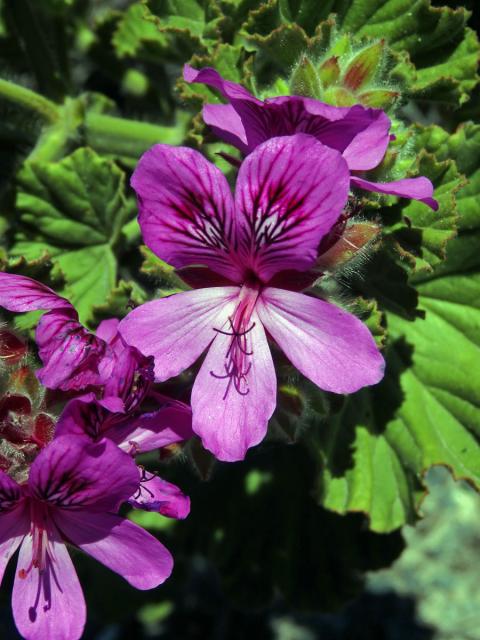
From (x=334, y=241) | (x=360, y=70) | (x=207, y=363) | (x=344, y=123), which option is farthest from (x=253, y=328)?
(x=360, y=70)

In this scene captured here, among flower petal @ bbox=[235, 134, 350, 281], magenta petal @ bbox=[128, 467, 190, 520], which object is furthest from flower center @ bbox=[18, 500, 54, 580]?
flower petal @ bbox=[235, 134, 350, 281]

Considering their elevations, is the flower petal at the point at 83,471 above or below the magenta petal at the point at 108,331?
below

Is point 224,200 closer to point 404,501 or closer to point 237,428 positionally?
point 237,428

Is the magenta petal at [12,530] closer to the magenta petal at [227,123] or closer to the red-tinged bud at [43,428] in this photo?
the red-tinged bud at [43,428]

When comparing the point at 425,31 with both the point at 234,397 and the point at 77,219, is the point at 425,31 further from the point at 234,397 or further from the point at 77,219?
the point at 234,397

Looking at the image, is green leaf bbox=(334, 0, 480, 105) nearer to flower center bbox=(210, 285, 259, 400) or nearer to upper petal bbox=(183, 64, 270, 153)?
upper petal bbox=(183, 64, 270, 153)

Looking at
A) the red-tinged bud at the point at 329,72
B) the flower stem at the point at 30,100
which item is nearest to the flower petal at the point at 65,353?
the red-tinged bud at the point at 329,72

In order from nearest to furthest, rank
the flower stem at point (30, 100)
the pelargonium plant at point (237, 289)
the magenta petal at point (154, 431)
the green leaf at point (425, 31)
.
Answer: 1. the pelargonium plant at point (237, 289)
2. the magenta petal at point (154, 431)
3. the green leaf at point (425, 31)
4. the flower stem at point (30, 100)
